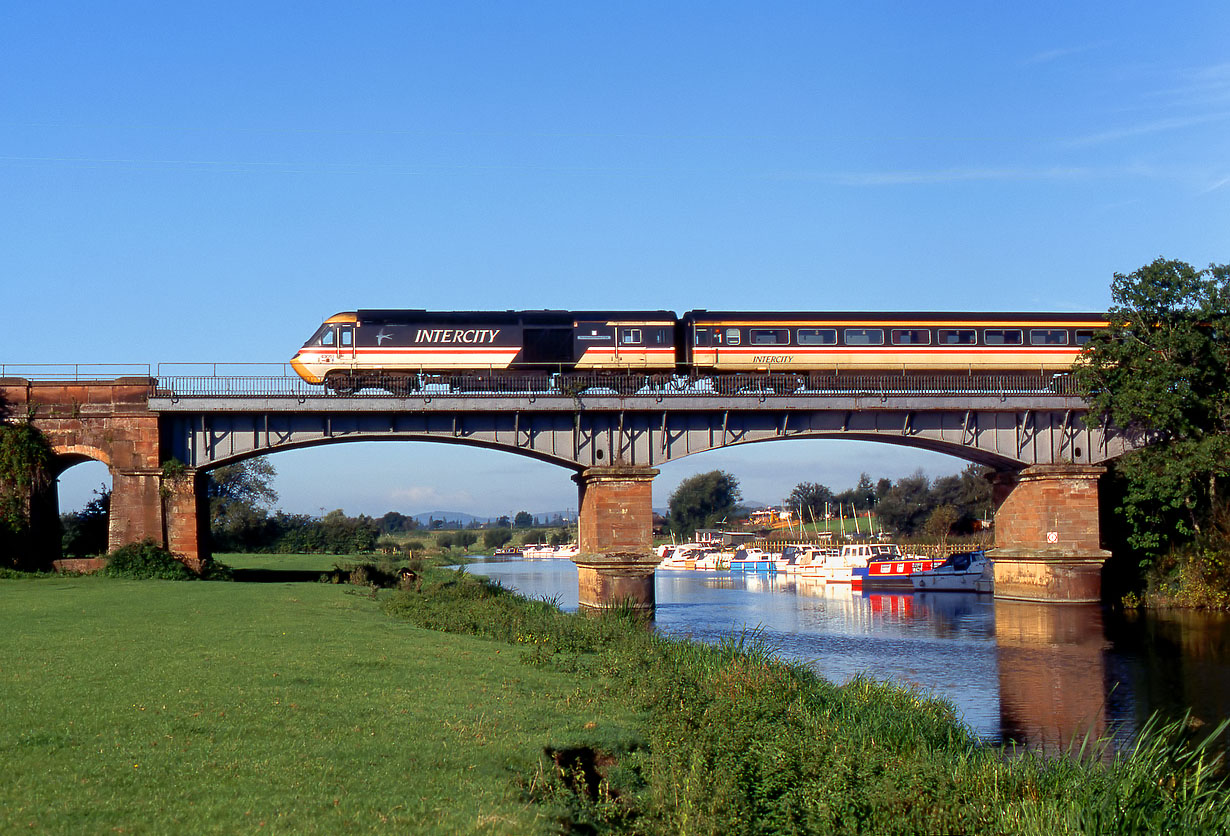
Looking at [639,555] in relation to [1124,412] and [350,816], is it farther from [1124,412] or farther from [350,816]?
[350,816]

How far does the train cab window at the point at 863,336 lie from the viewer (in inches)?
1971

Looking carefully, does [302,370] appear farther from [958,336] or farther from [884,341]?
[958,336]

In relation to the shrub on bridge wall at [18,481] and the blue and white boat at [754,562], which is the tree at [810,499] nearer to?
the blue and white boat at [754,562]

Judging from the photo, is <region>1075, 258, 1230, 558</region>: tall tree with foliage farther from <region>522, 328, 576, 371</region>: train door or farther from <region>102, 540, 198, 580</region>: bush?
<region>102, 540, 198, 580</region>: bush

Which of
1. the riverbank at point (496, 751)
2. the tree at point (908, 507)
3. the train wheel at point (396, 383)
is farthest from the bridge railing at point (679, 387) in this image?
the tree at point (908, 507)

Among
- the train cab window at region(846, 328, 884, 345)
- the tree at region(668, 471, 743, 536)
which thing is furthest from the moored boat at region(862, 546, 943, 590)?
the tree at region(668, 471, 743, 536)

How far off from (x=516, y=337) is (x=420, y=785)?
37.6 meters

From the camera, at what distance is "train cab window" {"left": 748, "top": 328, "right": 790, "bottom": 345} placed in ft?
162

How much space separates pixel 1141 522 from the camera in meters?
48.8

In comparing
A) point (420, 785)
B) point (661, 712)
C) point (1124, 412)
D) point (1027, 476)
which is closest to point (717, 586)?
point (1027, 476)

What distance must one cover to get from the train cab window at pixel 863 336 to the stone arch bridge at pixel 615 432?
182 centimetres

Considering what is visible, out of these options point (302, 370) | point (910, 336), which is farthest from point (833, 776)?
point (910, 336)

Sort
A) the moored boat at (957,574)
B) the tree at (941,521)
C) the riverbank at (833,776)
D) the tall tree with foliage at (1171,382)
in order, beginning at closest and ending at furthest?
1. the riverbank at (833,776)
2. the tall tree with foliage at (1171,382)
3. the moored boat at (957,574)
4. the tree at (941,521)

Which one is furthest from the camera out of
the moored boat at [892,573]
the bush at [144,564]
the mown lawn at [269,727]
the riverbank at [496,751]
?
the moored boat at [892,573]
